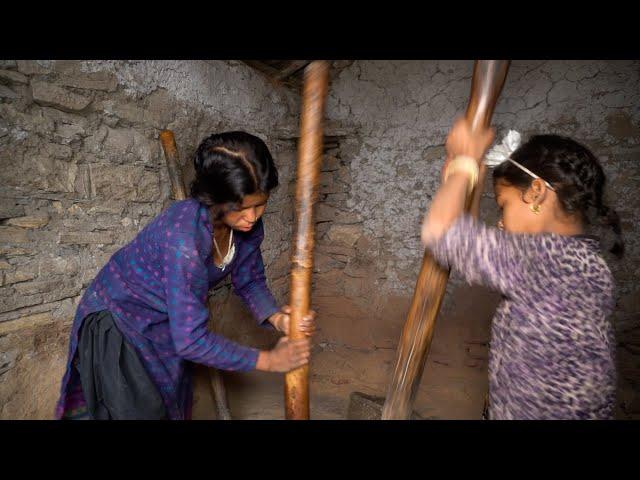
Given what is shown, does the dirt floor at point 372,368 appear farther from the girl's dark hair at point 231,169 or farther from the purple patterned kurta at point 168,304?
the girl's dark hair at point 231,169

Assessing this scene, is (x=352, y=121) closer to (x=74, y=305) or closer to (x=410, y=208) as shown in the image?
(x=410, y=208)

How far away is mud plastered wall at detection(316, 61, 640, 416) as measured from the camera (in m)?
2.49

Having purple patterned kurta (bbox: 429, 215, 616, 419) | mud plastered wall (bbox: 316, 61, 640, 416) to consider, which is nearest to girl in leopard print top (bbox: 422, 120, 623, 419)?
purple patterned kurta (bbox: 429, 215, 616, 419)

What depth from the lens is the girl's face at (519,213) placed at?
1108mm

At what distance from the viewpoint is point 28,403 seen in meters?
1.67

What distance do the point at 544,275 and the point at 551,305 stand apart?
83 millimetres

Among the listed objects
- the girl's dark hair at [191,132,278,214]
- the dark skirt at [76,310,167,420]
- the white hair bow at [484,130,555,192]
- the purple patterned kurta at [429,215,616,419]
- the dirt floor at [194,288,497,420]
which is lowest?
the dirt floor at [194,288,497,420]

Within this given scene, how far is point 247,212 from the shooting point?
4.56ft

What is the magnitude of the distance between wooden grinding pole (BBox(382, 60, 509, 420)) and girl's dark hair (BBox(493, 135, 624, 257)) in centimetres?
15

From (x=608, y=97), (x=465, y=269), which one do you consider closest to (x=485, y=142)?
(x=465, y=269)

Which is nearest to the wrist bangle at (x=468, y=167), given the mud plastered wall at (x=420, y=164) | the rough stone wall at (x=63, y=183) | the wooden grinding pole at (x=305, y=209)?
the wooden grinding pole at (x=305, y=209)

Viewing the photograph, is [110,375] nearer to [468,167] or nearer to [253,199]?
[253,199]

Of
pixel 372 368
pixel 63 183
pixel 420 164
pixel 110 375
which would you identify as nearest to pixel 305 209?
pixel 110 375

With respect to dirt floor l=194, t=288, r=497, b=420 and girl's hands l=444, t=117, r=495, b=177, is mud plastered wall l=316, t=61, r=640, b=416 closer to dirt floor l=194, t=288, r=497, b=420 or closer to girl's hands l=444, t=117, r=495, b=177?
dirt floor l=194, t=288, r=497, b=420
